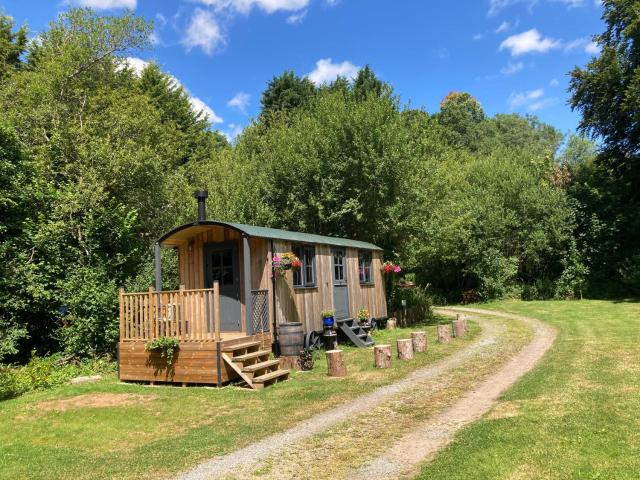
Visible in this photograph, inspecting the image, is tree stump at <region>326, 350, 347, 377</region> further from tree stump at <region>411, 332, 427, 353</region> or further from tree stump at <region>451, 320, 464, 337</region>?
tree stump at <region>451, 320, 464, 337</region>

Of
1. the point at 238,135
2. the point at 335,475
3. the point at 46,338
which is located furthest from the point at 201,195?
the point at 238,135

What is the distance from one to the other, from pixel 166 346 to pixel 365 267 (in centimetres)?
823

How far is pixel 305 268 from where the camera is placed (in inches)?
500

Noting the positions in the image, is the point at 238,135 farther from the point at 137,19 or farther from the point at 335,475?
the point at 335,475

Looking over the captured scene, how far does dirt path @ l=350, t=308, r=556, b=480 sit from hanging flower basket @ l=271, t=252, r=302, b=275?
4.88 metres

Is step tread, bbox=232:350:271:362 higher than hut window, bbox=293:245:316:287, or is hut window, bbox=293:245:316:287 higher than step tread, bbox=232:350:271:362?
hut window, bbox=293:245:316:287

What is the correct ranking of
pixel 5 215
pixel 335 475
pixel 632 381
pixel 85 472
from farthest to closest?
pixel 5 215, pixel 632 381, pixel 85 472, pixel 335 475

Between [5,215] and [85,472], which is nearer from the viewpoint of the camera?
[85,472]

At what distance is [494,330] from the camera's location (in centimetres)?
1523

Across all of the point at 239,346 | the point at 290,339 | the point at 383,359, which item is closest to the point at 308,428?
the point at 239,346

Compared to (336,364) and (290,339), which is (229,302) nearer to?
(290,339)

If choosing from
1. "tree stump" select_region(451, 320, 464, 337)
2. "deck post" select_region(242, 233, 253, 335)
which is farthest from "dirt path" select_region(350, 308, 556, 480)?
"deck post" select_region(242, 233, 253, 335)

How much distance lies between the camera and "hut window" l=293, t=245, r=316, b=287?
12.3 metres

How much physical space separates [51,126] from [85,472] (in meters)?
13.6
